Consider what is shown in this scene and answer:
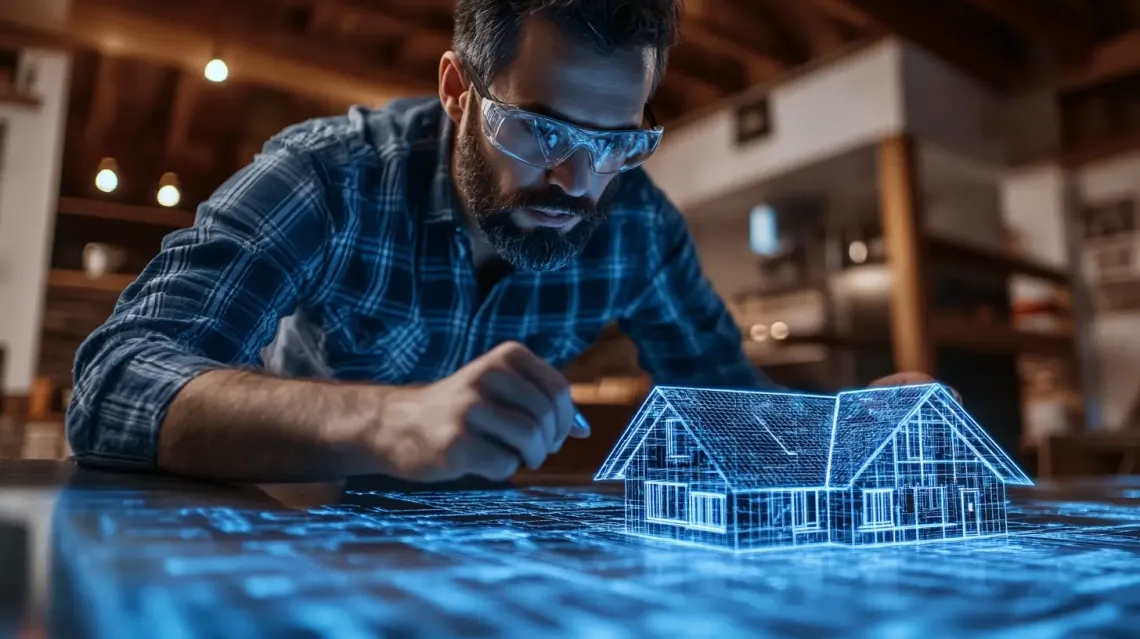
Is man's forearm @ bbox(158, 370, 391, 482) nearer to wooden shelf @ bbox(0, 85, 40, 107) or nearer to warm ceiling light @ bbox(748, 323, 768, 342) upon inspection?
warm ceiling light @ bbox(748, 323, 768, 342)

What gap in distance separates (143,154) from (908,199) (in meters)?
4.05

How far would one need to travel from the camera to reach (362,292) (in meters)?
1.14

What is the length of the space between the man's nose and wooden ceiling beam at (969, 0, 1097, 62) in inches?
150

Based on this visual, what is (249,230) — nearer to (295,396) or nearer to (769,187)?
(295,396)

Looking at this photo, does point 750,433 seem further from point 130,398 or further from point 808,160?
point 808,160

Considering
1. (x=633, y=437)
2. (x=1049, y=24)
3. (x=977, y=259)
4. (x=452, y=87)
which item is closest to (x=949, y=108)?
(x=1049, y=24)

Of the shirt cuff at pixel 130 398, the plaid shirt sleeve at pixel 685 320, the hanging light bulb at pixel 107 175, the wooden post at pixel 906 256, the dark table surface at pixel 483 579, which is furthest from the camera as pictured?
the hanging light bulb at pixel 107 175

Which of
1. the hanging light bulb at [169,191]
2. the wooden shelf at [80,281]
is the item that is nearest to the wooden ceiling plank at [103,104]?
the hanging light bulb at [169,191]

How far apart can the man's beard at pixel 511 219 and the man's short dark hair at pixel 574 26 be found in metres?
0.11

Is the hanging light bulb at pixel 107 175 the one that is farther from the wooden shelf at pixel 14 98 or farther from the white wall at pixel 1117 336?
the white wall at pixel 1117 336

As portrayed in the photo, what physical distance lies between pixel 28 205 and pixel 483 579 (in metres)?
4.60

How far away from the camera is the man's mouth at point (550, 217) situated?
1012mm

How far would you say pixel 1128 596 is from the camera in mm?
356

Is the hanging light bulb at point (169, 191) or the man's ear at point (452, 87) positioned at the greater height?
the hanging light bulb at point (169, 191)
